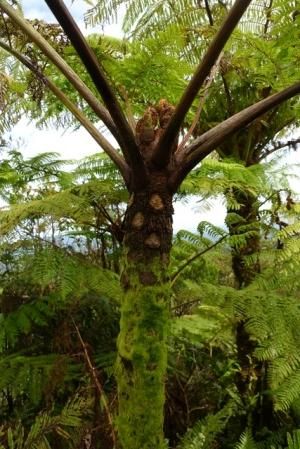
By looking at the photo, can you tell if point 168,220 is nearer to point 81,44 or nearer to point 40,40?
point 81,44

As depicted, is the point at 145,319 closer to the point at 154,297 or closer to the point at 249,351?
the point at 154,297

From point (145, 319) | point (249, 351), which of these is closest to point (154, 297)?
point (145, 319)

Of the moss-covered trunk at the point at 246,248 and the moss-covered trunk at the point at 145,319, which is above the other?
the moss-covered trunk at the point at 246,248

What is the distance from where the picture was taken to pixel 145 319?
1253 millimetres

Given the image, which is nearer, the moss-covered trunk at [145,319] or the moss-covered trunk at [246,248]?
the moss-covered trunk at [145,319]

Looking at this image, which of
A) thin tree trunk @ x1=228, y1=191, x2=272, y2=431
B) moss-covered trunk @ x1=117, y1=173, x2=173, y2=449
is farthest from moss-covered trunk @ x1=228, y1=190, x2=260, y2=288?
moss-covered trunk @ x1=117, y1=173, x2=173, y2=449

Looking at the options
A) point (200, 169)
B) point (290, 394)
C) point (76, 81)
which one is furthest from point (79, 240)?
point (290, 394)

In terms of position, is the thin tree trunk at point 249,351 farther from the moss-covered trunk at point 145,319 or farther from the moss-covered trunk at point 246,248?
the moss-covered trunk at point 145,319

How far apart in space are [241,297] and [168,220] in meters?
0.50

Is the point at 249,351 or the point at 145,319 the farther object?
the point at 249,351

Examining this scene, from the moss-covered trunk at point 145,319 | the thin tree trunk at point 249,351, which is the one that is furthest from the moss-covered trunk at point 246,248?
the moss-covered trunk at point 145,319

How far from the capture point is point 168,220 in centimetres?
132

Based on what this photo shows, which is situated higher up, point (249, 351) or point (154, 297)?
point (154, 297)

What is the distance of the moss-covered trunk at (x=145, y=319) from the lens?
1.23 metres
